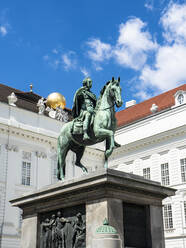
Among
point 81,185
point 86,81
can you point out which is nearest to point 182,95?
point 86,81

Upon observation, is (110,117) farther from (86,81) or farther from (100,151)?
(100,151)

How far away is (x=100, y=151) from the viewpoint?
36.2 metres

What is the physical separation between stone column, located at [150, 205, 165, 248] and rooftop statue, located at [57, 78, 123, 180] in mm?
1608

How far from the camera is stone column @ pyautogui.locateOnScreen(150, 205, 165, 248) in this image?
891cm

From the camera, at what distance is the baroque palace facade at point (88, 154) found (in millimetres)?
29562

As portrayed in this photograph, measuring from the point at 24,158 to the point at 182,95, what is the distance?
531 inches

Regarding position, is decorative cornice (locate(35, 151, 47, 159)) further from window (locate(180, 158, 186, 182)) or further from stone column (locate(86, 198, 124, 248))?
stone column (locate(86, 198, 124, 248))

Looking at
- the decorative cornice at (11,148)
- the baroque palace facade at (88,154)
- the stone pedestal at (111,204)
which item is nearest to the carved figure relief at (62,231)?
the stone pedestal at (111,204)

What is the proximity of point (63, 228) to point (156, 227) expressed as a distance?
206cm

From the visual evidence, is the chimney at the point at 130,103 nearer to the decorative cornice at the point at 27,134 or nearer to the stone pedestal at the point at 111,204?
the decorative cornice at the point at 27,134

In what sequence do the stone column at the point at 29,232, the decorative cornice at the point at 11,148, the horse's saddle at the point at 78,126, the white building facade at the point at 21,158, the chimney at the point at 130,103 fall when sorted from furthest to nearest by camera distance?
the chimney at the point at 130,103 < the decorative cornice at the point at 11,148 < the white building facade at the point at 21,158 < the horse's saddle at the point at 78,126 < the stone column at the point at 29,232

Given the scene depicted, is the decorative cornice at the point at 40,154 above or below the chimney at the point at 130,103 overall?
below

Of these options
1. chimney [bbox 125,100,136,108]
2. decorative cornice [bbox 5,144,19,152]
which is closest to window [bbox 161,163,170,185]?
decorative cornice [bbox 5,144,19,152]

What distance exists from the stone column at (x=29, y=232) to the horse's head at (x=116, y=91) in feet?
11.1
